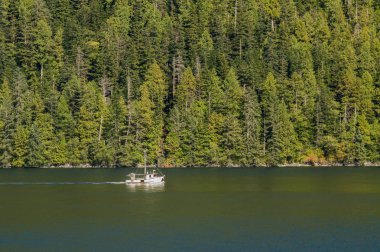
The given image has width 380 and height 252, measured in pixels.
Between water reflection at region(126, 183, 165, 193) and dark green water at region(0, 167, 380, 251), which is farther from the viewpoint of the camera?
water reflection at region(126, 183, 165, 193)

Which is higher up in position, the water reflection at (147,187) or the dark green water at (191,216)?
the water reflection at (147,187)

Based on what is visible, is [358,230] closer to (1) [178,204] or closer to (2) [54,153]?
(1) [178,204]

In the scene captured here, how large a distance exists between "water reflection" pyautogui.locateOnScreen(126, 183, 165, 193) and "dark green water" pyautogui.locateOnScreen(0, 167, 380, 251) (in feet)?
1.90

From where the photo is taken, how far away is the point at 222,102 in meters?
196

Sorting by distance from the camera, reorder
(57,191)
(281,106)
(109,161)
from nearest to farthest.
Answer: (57,191), (109,161), (281,106)

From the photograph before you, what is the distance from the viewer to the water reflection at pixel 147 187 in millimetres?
111606

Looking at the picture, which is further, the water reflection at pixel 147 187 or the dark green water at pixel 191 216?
the water reflection at pixel 147 187

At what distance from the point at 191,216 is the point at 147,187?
4123 cm

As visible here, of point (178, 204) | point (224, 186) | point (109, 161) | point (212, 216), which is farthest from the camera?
point (109, 161)

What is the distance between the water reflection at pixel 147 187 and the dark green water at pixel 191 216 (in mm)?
579

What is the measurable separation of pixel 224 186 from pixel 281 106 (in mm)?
80571

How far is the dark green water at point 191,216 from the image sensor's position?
6209cm

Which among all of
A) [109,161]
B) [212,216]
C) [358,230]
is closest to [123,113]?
[109,161]

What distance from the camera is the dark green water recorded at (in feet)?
204
